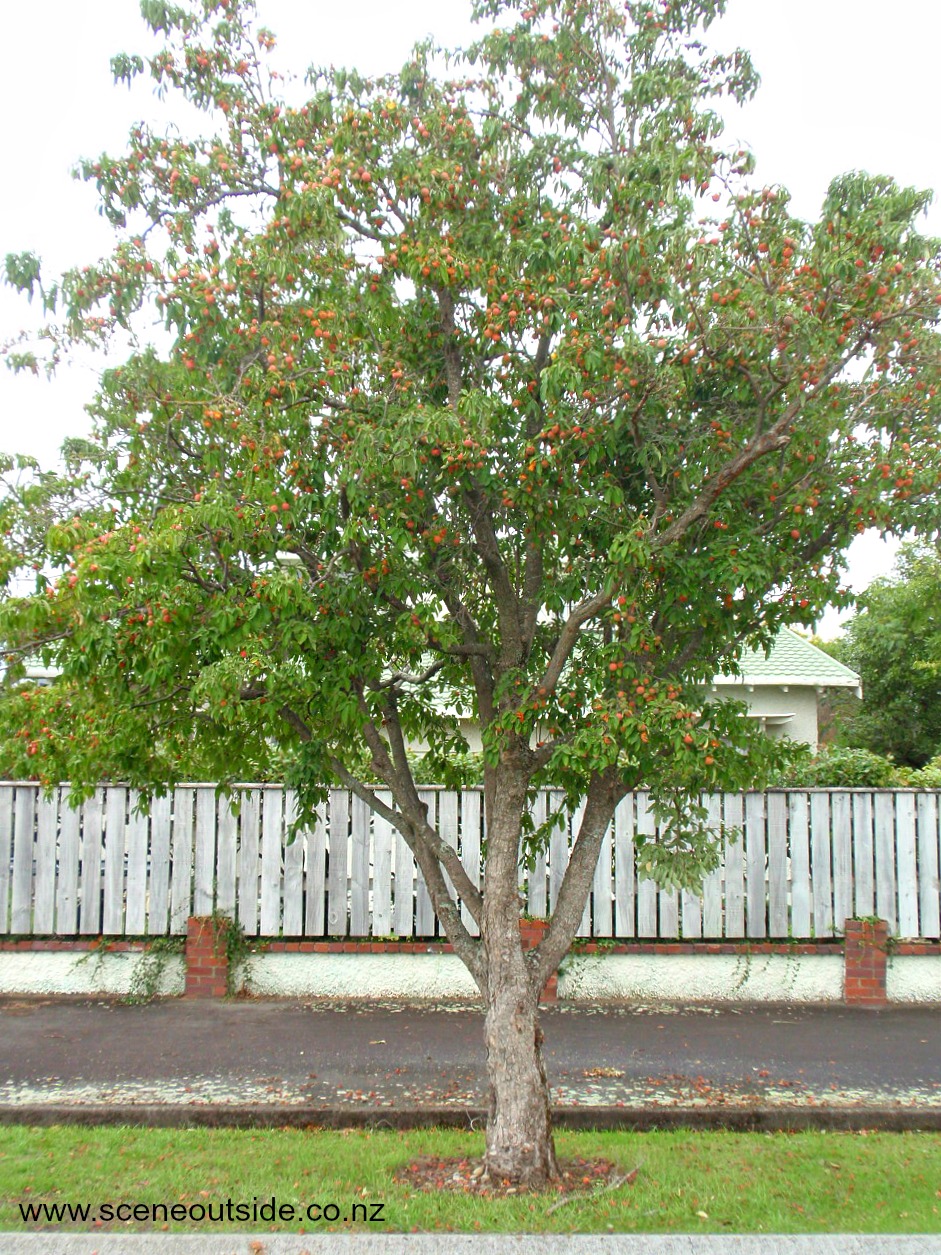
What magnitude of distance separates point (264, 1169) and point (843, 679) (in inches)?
481

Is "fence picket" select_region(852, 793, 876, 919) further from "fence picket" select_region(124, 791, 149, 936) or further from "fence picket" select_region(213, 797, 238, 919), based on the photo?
"fence picket" select_region(124, 791, 149, 936)

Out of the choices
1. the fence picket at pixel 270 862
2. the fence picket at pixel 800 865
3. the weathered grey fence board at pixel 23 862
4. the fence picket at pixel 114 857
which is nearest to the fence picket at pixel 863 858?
the fence picket at pixel 800 865

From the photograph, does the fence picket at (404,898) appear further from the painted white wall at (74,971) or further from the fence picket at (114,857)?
the fence picket at (114,857)

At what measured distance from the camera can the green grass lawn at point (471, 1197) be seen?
4.79 meters

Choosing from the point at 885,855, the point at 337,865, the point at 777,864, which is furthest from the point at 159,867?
the point at 885,855

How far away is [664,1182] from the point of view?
5258 millimetres

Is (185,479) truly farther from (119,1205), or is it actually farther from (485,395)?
(119,1205)

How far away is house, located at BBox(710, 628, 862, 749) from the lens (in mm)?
15430

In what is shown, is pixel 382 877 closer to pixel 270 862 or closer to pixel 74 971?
pixel 270 862

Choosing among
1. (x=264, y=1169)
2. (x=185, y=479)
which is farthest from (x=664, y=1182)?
(x=185, y=479)

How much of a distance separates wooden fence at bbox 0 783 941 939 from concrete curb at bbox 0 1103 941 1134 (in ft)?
9.14

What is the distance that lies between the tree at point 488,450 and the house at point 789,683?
918 centimetres

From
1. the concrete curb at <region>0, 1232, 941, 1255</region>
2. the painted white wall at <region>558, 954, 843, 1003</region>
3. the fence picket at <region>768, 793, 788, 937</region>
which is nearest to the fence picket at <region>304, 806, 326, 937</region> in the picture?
the painted white wall at <region>558, 954, 843, 1003</region>

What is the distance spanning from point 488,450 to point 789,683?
10663 millimetres
